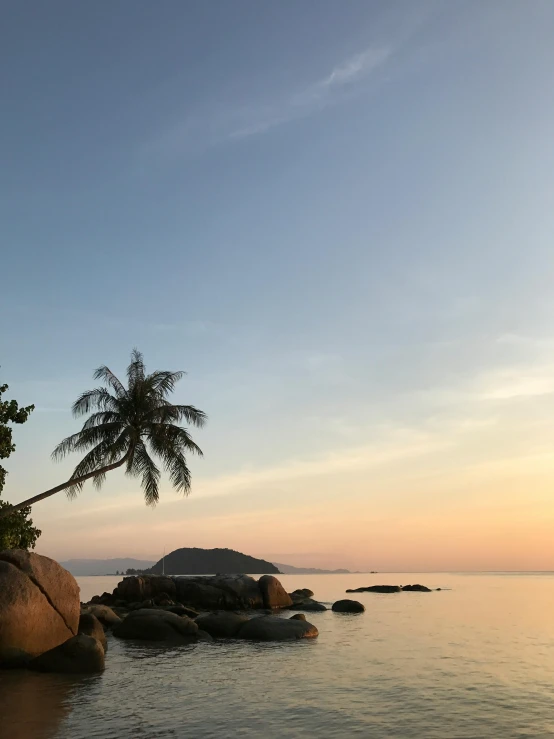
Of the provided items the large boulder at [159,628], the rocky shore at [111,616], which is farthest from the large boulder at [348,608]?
the large boulder at [159,628]

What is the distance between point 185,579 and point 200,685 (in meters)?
32.0

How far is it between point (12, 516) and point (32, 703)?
14.8 meters

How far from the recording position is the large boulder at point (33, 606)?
17.3 m

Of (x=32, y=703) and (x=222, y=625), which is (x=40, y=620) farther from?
(x=222, y=625)

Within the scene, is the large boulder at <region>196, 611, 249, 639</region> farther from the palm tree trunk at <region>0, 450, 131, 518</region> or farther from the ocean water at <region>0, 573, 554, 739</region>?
the palm tree trunk at <region>0, 450, 131, 518</region>

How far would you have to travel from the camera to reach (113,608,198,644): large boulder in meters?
25.3

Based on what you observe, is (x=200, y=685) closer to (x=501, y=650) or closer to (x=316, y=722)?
(x=316, y=722)

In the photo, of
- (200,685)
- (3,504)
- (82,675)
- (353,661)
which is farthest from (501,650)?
(3,504)

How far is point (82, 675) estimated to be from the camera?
677 inches

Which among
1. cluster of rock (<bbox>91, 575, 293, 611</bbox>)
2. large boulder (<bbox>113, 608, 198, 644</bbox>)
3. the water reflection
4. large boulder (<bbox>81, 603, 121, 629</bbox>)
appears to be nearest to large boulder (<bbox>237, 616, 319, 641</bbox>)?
large boulder (<bbox>113, 608, 198, 644</bbox>)

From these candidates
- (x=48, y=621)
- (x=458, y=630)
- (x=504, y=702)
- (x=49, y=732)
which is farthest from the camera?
(x=458, y=630)

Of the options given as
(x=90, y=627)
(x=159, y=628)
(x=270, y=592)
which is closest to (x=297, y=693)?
(x=90, y=627)

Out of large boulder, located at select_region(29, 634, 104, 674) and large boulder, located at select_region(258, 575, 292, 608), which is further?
large boulder, located at select_region(258, 575, 292, 608)

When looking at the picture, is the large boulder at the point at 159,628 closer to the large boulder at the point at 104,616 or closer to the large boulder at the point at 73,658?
the large boulder at the point at 104,616
